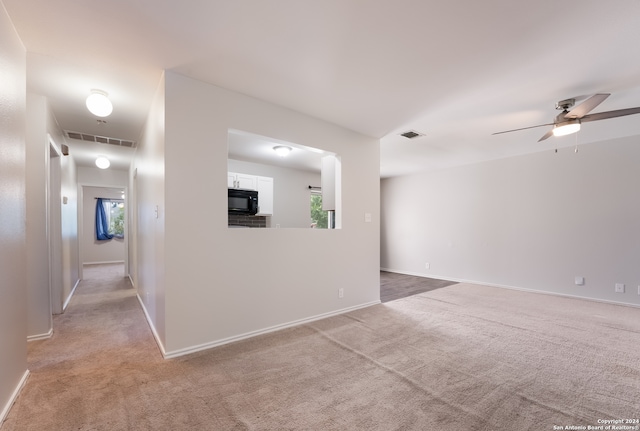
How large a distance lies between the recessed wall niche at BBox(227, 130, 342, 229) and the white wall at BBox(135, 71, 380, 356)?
66cm

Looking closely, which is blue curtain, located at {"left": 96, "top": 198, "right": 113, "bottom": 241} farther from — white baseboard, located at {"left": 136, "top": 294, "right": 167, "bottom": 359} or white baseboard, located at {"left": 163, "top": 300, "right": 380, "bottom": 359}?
white baseboard, located at {"left": 163, "top": 300, "right": 380, "bottom": 359}

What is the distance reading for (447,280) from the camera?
242 inches

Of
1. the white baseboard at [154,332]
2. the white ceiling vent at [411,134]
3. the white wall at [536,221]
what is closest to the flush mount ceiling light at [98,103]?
the white baseboard at [154,332]

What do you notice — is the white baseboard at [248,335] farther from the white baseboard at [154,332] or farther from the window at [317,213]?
the window at [317,213]

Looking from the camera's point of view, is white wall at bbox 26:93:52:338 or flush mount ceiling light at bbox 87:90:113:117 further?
white wall at bbox 26:93:52:338

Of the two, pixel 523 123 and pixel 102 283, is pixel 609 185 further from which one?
pixel 102 283

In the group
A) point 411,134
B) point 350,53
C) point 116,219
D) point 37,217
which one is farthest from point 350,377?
point 116,219

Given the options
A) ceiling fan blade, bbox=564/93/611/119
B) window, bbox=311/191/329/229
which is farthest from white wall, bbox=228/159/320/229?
ceiling fan blade, bbox=564/93/611/119

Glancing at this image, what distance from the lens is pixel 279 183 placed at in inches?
245

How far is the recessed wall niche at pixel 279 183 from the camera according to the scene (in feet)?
13.8

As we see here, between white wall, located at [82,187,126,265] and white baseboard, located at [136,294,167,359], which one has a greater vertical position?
white wall, located at [82,187,126,265]

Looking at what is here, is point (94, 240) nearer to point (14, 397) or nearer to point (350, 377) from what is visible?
point (14, 397)

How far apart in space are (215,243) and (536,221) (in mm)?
5550

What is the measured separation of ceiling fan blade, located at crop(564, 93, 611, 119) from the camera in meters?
2.35
